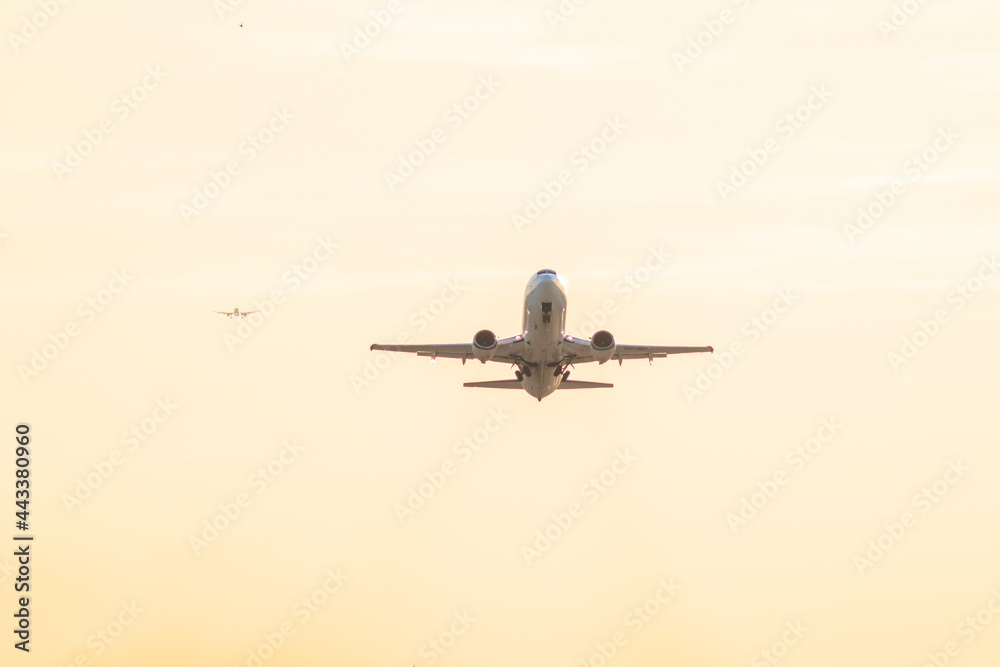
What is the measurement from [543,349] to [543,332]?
7.52 ft

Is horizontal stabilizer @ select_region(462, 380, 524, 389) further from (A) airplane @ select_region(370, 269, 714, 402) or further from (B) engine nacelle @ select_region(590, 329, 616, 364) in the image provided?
(B) engine nacelle @ select_region(590, 329, 616, 364)

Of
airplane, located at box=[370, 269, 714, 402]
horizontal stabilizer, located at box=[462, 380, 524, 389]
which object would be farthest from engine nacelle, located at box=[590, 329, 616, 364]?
horizontal stabilizer, located at box=[462, 380, 524, 389]

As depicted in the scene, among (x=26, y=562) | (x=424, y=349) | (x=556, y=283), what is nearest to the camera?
(x=556, y=283)

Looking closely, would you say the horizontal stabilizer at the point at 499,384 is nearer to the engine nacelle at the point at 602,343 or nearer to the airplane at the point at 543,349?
the airplane at the point at 543,349

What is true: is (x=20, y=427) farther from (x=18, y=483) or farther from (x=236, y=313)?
(x=236, y=313)

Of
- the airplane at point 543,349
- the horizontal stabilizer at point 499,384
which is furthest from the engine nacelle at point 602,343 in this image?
the horizontal stabilizer at point 499,384

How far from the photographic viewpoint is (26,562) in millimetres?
153875

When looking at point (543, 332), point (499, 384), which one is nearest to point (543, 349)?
point (543, 332)

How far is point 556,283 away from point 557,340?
5.32m

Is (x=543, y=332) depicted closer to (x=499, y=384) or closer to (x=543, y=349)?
(x=543, y=349)

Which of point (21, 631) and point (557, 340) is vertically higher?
point (557, 340)

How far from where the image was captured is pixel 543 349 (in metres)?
138

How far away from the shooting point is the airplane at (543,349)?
438 feet

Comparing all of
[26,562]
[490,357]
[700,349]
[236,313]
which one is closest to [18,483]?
[26,562]
